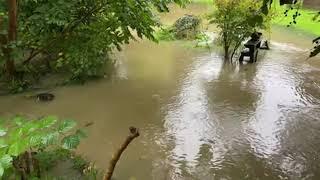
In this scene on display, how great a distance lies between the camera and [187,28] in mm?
13586

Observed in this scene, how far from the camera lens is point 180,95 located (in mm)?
8008

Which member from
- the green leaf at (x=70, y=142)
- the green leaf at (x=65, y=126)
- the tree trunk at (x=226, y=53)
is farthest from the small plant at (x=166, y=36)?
the green leaf at (x=65, y=126)

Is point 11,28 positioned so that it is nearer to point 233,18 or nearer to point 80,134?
point 233,18

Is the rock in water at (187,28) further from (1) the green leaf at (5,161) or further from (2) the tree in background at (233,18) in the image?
(1) the green leaf at (5,161)

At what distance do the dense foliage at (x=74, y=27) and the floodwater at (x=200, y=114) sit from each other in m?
0.77

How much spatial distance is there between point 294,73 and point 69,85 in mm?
5209

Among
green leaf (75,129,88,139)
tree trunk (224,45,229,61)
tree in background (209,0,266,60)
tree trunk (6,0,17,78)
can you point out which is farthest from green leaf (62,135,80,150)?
tree trunk (224,45,229,61)

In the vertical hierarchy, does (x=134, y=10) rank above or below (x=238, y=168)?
above

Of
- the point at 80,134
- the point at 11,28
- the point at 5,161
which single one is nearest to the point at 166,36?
the point at 11,28

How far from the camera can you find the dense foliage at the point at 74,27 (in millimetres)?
7367

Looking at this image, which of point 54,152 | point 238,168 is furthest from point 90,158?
point 238,168

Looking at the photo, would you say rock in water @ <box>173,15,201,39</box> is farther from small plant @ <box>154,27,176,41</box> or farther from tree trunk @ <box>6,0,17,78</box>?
tree trunk @ <box>6,0,17,78</box>

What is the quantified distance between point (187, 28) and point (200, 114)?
696 centimetres

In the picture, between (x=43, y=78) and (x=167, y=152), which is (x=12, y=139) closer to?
(x=167, y=152)
